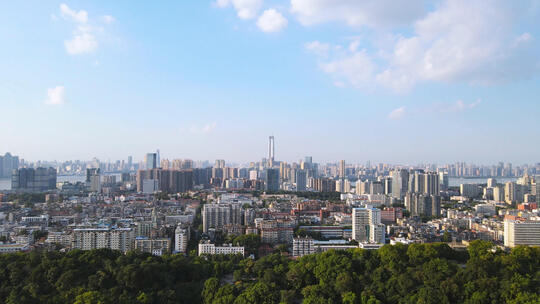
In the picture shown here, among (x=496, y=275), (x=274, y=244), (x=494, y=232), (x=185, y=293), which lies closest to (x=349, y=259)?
(x=496, y=275)

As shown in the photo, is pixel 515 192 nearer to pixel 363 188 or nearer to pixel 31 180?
pixel 363 188

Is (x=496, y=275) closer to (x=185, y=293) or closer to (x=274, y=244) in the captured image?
(x=185, y=293)

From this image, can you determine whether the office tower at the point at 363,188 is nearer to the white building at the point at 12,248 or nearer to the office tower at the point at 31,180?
the office tower at the point at 31,180

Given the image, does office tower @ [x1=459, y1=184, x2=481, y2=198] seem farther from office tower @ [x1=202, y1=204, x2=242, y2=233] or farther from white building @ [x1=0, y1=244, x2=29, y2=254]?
white building @ [x1=0, y1=244, x2=29, y2=254]

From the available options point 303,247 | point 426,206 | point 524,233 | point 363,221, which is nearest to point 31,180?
point 303,247

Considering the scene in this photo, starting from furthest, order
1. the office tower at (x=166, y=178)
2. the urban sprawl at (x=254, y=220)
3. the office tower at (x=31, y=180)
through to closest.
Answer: the office tower at (x=166, y=178) < the office tower at (x=31, y=180) < the urban sprawl at (x=254, y=220)

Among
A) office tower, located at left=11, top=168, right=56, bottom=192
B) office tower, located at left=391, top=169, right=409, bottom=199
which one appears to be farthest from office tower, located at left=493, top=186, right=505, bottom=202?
office tower, located at left=11, top=168, right=56, bottom=192

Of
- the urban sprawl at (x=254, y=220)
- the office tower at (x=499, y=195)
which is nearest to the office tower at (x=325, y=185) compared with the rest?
the urban sprawl at (x=254, y=220)
